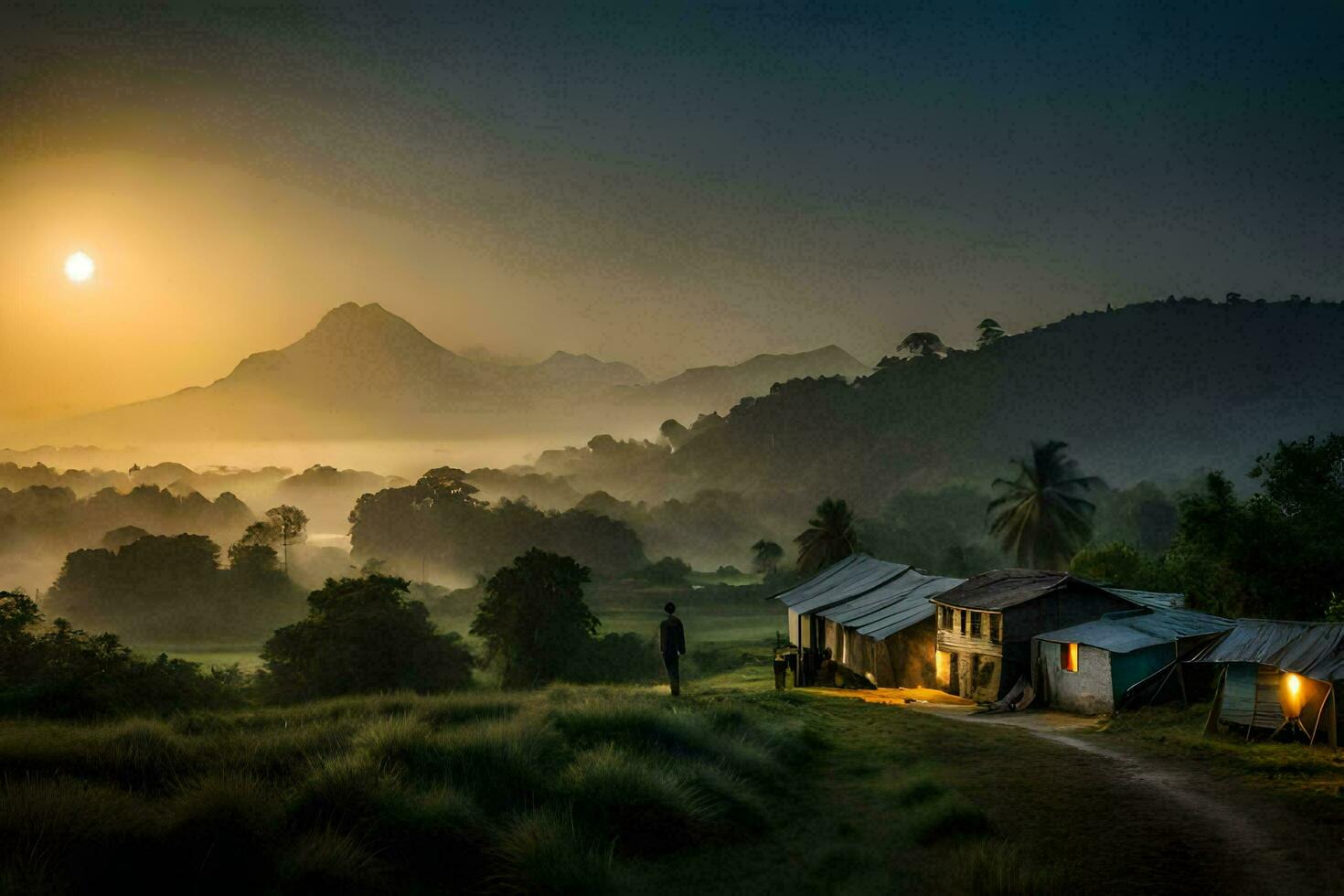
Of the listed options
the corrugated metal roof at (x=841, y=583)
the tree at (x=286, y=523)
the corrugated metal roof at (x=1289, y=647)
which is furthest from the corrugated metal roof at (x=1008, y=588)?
the tree at (x=286, y=523)

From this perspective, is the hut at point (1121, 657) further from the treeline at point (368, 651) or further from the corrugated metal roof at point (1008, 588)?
the treeline at point (368, 651)

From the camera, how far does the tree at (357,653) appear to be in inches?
1727

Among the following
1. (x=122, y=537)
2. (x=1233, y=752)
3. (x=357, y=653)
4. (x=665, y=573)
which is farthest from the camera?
(x=122, y=537)

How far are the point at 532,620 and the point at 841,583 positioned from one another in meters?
18.5

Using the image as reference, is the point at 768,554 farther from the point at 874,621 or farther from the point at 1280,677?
the point at 1280,677

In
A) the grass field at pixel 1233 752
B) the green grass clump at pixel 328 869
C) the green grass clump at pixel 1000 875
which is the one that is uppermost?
the green grass clump at pixel 328 869

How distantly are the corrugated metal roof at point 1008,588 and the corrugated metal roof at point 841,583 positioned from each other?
952cm

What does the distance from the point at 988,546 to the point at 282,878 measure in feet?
479

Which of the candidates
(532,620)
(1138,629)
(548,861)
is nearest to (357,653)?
(532,620)

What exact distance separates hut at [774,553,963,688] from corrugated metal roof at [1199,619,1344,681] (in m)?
16.9

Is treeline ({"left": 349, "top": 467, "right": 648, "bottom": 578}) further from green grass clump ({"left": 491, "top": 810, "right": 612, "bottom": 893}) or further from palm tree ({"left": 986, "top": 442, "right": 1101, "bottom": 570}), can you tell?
green grass clump ({"left": 491, "top": 810, "right": 612, "bottom": 893})

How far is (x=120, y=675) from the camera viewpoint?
34094 millimetres

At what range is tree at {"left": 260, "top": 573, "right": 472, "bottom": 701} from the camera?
43875mm

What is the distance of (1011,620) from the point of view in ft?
121
